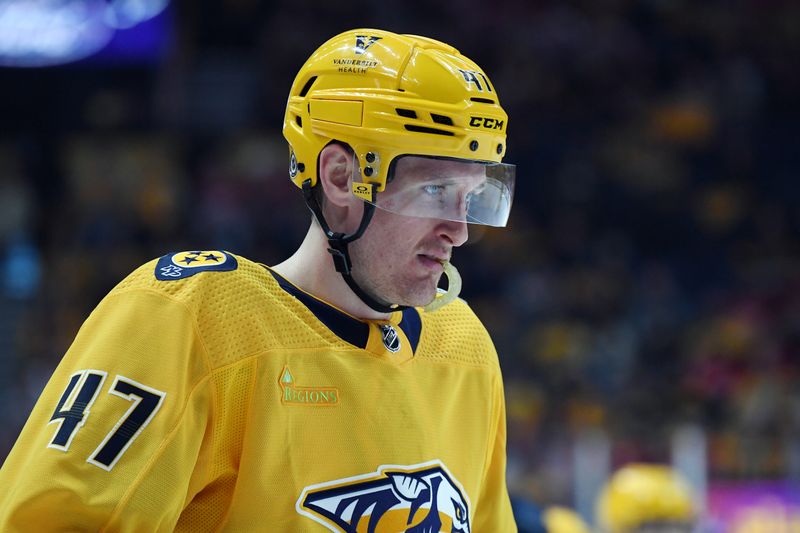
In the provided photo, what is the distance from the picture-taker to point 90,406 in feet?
5.50

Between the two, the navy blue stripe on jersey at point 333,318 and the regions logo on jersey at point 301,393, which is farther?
the navy blue stripe on jersey at point 333,318

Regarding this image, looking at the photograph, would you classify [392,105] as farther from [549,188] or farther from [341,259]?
[549,188]

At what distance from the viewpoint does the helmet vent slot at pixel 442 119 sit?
1891mm

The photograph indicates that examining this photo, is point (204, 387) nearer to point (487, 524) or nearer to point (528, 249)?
point (487, 524)

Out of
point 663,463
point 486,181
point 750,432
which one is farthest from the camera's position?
point 750,432

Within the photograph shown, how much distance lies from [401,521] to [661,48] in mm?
10545

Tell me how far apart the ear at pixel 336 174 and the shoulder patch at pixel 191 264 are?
21cm

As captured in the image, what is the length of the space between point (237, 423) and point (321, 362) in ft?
0.56

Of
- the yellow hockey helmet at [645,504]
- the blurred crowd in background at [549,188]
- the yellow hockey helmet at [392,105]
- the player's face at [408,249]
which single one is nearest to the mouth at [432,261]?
the player's face at [408,249]

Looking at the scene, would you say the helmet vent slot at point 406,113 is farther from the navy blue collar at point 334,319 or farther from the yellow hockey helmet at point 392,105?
the navy blue collar at point 334,319

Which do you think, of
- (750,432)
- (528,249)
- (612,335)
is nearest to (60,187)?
(528,249)

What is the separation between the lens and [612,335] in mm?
9547

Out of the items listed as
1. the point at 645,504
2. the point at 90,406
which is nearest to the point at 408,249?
the point at 90,406

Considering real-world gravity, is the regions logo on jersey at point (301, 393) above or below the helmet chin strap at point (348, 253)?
below
